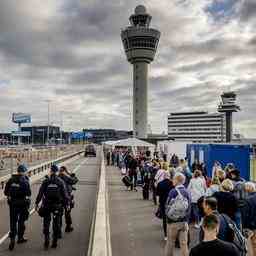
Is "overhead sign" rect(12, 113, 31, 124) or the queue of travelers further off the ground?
"overhead sign" rect(12, 113, 31, 124)

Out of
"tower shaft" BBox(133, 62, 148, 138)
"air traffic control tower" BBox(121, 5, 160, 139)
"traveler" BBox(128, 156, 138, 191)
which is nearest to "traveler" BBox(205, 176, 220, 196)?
"traveler" BBox(128, 156, 138, 191)

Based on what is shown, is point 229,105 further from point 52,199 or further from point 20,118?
point 52,199

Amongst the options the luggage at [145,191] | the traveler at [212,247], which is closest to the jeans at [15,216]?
the traveler at [212,247]

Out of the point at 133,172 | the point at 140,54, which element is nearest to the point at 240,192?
the point at 133,172

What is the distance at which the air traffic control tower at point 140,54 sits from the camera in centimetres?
12800

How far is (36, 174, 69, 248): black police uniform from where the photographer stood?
976 cm

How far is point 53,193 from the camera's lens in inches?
384

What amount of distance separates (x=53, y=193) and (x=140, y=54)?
410 ft

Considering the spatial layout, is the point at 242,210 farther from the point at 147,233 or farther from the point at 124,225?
the point at 124,225

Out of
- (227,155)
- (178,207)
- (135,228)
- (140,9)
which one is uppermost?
(140,9)

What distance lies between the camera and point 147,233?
38.5 ft

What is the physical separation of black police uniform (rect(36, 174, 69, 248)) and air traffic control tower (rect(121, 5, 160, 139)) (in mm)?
115970

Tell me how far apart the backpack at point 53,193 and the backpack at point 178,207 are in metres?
2.71

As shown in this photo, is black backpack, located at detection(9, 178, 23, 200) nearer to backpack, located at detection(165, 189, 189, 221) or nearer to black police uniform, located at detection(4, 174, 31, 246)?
black police uniform, located at detection(4, 174, 31, 246)
